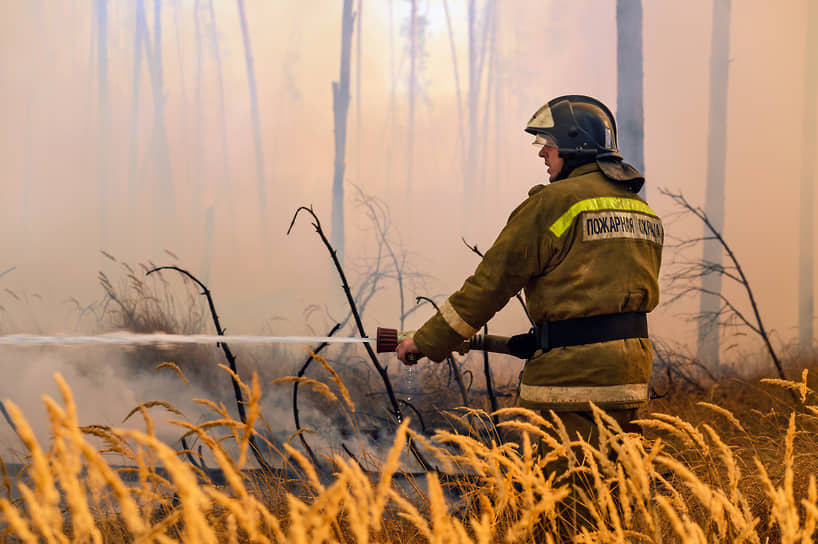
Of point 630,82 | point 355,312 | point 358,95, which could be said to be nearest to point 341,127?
point 358,95

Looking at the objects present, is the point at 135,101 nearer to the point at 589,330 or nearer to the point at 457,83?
the point at 457,83

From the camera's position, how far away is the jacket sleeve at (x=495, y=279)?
1.42m

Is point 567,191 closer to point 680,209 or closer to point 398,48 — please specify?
point 398,48

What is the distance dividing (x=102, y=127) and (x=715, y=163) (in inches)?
104

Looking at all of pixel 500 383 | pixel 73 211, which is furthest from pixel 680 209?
pixel 73 211

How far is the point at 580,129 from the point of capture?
153 centimetres

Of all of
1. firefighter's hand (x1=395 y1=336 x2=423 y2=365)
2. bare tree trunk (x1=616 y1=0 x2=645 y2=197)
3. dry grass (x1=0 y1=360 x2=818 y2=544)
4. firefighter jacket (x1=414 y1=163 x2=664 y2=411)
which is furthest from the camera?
bare tree trunk (x1=616 y1=0 x2=645 y2=197)

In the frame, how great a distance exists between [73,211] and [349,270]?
100cm

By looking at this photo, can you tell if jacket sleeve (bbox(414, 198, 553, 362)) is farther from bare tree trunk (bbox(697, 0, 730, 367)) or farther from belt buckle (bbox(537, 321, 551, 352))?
bare tree trunk (bbox(697, 0, 730, 367))

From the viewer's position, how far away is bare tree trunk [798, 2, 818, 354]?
3078 millimetres

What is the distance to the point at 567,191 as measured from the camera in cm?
143

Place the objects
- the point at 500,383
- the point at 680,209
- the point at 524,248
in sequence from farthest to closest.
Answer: the point at 680,209 → the point at 500,383 → the point at 524,248

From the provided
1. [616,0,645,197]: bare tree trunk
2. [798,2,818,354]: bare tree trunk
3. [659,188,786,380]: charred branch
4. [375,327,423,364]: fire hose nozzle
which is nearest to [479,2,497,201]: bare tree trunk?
[616,0,645,197]: bare tree trunk

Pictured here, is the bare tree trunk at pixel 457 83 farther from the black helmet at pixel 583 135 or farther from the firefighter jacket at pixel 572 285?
the firefighter jacket at pixel 572 285
